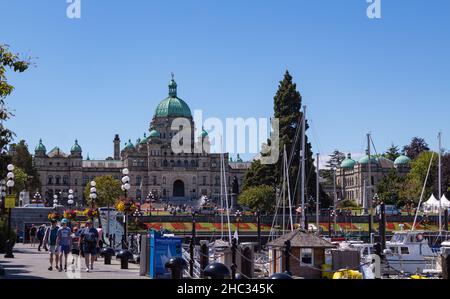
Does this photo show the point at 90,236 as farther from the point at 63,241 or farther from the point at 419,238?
the point at 419,238

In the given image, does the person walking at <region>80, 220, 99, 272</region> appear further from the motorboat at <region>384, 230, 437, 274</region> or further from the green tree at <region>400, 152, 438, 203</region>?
the green tree at <region>400, 152, 438, 203</region>

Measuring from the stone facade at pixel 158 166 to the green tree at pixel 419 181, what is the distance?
147 ft

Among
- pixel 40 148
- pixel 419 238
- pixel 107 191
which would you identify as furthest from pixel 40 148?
pixel 419 238

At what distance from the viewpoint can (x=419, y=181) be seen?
394ft

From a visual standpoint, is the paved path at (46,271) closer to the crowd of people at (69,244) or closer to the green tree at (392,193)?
the crowd of people at (69,244)

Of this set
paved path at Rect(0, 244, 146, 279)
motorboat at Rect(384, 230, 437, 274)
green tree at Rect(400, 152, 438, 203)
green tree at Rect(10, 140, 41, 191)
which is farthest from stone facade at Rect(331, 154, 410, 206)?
paved path at Rect(0, 244, 146, 279)

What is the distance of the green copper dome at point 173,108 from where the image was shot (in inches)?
6890

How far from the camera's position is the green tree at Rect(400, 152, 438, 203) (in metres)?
114

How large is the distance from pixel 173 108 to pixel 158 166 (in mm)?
16009
